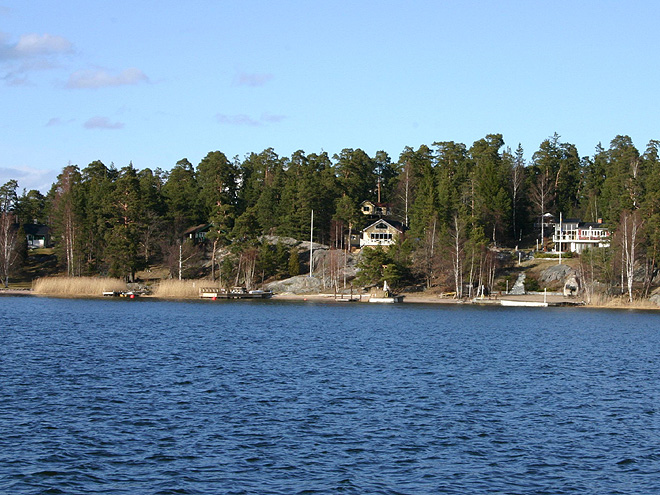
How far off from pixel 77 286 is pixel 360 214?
47256 millimetres

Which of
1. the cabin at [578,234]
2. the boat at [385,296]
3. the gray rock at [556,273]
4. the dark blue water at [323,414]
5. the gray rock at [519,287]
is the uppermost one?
the cabin at [578,234]

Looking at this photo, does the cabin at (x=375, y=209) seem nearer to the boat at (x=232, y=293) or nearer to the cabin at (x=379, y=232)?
the cabin at (x=379, y=232)

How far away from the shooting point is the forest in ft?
329

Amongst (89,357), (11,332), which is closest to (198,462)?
(89,357)

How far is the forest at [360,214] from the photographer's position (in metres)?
100

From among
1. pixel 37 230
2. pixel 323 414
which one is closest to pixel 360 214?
pixel 37 230

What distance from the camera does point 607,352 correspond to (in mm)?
48156

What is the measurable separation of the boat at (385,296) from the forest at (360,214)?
1.76 meters

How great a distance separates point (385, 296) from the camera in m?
97.4

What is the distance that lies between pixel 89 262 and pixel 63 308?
3117cm

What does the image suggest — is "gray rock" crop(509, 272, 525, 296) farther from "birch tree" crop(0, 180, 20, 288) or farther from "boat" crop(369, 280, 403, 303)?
"birch tree" crop(0, 180, 20, 288)

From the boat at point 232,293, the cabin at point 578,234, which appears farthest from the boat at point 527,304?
the cabin at point 578,234

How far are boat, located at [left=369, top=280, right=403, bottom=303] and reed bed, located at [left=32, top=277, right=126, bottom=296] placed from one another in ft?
116

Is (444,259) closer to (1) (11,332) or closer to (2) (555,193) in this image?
(2) (555,193)
